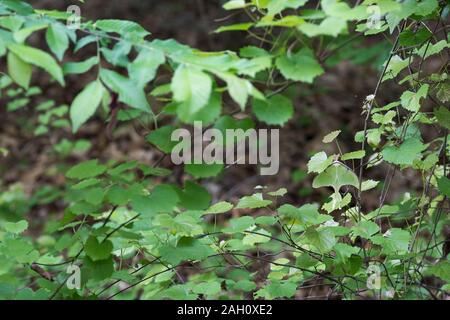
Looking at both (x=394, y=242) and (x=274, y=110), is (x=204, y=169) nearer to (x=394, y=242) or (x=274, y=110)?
(x=274, y=110)

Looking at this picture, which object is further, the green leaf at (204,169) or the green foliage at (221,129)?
the green leaf at (204,169)

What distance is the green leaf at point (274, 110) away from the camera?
3.99ft

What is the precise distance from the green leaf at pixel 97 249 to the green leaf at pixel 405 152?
79 cm

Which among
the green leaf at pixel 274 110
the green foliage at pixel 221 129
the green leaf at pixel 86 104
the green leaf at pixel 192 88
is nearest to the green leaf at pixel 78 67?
the green foliage at pixel 221 129

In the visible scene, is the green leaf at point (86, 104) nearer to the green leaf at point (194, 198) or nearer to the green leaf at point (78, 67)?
the green leaf at point (78, 67)

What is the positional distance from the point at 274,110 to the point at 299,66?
0.41ft

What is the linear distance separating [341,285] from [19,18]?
114 cm

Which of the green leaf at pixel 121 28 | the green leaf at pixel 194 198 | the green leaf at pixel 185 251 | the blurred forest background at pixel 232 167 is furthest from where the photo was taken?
the blurred forest background at pixel 232 167

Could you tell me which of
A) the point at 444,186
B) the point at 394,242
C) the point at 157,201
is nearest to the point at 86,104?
the point at 157,201

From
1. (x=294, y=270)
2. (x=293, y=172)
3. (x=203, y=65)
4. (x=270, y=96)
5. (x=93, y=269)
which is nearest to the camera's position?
(x=203, y=65)

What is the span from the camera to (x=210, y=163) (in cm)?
130

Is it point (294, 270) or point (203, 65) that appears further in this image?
point (294, 270)

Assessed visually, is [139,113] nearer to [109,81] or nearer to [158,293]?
[109,81]
